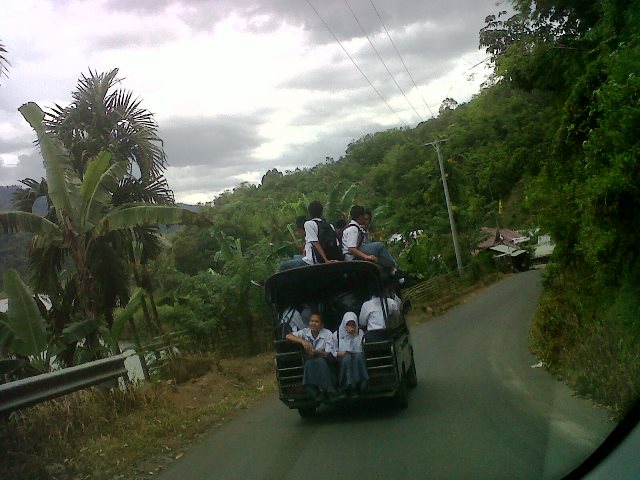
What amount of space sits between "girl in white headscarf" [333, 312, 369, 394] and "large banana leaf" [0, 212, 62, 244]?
5.44 m

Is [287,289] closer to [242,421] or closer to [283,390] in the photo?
[283,390]

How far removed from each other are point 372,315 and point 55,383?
12.5ft

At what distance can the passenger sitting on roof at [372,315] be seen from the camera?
28.8 ft

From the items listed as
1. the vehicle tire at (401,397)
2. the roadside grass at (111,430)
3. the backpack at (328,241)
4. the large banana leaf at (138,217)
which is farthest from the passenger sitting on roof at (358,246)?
the large banana leaf at (138,217)

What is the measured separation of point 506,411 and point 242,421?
356 centimetres

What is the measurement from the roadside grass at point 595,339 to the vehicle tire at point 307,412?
3.27 metres

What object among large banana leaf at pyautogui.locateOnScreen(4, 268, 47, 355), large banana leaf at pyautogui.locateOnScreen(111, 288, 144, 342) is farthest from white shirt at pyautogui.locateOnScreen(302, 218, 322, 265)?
large banana leaf at pyautogui.locateOnScreen(4, 268, 47, 355)

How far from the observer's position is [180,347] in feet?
49.0

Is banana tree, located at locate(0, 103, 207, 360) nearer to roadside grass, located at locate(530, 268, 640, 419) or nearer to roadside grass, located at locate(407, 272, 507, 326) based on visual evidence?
roadside grass, located at locate(530, 268, 640, 419)

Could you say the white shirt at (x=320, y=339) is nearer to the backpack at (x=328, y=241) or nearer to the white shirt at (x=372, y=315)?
the white shirt at (x=372, y=315)

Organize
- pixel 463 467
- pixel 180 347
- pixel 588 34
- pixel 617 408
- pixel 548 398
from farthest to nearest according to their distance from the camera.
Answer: pixel 180 347 < pixel 588 34 < pixel 548 398 < pixel 617 408 < pixel 463 467

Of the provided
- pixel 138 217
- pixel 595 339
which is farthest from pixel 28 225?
pixel 595 339

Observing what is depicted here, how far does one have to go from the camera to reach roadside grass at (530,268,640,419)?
7340 mm

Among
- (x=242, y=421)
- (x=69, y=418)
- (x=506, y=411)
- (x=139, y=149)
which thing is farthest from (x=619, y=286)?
(x=139, y=149)
